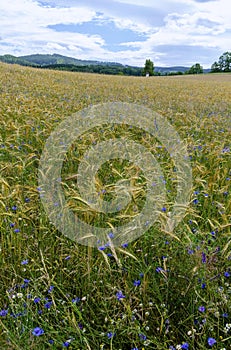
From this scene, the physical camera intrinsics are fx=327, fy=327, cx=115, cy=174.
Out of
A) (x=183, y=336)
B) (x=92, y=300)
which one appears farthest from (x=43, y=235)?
(x=183, y=336)

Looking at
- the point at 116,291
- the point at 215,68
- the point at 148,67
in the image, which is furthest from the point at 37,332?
the point at 215,68

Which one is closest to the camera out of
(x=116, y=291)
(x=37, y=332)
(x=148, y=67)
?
(x=37, y=332)

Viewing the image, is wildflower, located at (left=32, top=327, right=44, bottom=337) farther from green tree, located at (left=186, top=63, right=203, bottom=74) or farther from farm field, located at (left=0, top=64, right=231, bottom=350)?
green tree, located at (left=186, top=63, right=203, bottom=74)

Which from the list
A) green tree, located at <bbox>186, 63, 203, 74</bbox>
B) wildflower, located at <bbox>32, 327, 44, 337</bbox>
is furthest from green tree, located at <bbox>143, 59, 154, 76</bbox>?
wildflower, located at <bbox>32, 327, 44, 337</bbox>

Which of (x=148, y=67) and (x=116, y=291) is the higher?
(x=148, y=67)

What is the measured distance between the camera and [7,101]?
6852mm

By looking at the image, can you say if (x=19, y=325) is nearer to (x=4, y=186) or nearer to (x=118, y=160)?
(x=4, y=186)

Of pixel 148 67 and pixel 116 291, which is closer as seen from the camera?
pixel 116 291

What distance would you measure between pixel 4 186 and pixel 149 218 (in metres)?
1.17

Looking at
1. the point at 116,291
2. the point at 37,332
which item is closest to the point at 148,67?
the point at 116,291

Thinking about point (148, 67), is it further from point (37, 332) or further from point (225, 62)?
point (37, 332)

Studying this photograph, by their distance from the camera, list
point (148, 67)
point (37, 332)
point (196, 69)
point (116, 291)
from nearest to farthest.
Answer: point (37, 332)
point (116, 291)
point (148, 67)
point (196, 69)

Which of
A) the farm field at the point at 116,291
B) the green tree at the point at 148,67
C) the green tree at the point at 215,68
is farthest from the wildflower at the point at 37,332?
the green tree at the point at 215,68

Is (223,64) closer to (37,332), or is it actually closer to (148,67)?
(148,67)
